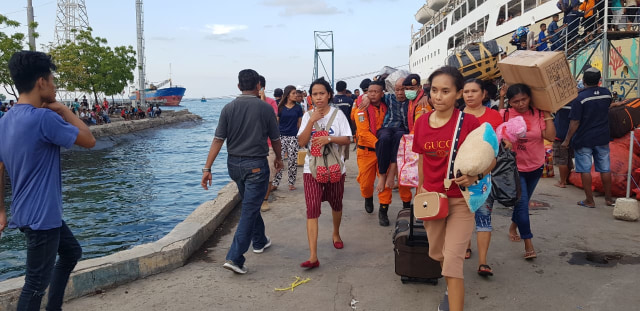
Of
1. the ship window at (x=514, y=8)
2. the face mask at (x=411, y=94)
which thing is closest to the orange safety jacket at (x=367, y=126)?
the face mask at (x=411, y=94)

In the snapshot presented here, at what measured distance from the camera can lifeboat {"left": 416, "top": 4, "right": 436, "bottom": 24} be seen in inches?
1815

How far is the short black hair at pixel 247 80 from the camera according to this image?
4250 mm

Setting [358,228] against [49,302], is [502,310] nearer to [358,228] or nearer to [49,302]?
[358,228]

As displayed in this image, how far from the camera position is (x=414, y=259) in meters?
3.73

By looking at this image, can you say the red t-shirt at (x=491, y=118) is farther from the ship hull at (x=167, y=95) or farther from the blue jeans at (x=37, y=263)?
the ship hull at (x=167, y=95)

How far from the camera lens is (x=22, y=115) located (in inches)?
106

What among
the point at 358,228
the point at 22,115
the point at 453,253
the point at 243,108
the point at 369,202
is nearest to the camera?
the point at 22,115

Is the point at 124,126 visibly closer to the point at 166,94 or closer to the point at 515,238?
the point at 515,238

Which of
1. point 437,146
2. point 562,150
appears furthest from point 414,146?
point 562,150

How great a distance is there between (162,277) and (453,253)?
9.03ft

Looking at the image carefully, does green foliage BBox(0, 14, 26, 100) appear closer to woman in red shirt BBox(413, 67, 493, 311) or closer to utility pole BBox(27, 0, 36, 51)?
utility pole BBox(27, 0, 36, 51)

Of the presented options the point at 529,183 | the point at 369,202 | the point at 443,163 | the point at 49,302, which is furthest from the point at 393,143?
the point at 49,302

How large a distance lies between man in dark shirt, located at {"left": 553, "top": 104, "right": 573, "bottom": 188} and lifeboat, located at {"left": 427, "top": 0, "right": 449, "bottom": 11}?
126 feet

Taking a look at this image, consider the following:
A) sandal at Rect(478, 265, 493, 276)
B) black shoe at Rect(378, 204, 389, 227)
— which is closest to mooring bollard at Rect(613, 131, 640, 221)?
sandal at Rect(478, 265, 493, 276)
